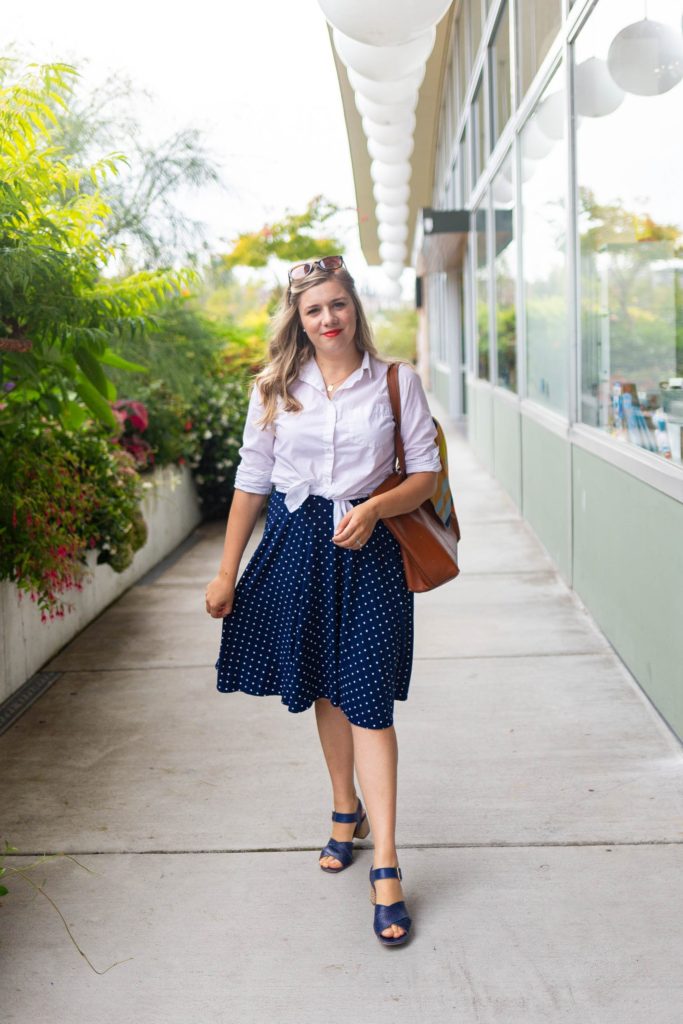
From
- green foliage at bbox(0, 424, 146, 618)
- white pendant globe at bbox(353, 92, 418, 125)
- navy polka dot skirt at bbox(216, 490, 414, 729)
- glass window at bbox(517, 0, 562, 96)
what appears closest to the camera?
navy polka dot skirt at bbox(216, 490, 414, 729)

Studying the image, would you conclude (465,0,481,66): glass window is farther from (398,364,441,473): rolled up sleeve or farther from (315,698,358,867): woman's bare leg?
(315,698,358,867): woman's bare leg

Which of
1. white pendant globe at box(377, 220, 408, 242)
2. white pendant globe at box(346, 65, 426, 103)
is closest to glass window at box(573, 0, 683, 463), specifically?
white pendant globe at box(346, 65, 426, 103)

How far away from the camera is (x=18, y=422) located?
14.6ft

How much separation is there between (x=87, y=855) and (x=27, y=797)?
0.46m

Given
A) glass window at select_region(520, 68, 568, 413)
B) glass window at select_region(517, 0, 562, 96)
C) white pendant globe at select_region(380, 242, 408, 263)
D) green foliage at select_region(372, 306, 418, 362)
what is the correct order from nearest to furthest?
glass window at select_region(517, 0, 562, 96), glass window at select_region(520, 68, 568, 413), white pendant globe at select_region(380, 242, 408, 263), green foliage at select_region(372, 306, 418, 362)

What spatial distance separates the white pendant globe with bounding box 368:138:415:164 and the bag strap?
8979mm

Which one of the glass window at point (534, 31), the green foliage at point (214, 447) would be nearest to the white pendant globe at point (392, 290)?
the green foliage at point (214, 447)

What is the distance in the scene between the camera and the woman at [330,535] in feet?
8.04

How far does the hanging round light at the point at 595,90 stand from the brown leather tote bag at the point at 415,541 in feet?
7.34

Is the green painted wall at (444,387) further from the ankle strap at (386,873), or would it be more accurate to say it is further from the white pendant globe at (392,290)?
the ankle strap at (386,873)

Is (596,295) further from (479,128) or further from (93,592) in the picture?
(479,128)

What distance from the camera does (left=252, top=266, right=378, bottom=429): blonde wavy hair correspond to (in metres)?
2.54

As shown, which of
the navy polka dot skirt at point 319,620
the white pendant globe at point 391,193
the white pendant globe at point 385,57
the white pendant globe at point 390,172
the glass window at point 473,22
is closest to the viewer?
the navy polka dot skirt at point 319,620

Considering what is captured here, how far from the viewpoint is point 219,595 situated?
256cm
